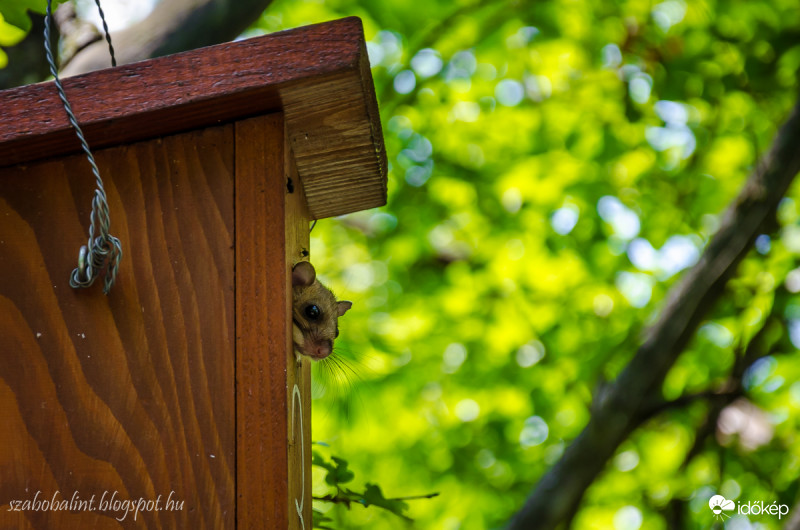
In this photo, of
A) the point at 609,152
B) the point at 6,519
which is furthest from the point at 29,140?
the point at 609,152

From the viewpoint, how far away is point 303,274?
142cm

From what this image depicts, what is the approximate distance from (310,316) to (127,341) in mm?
414

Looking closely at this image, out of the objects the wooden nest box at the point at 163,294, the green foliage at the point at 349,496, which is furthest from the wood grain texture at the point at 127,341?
the green foliage at the point at 349,496

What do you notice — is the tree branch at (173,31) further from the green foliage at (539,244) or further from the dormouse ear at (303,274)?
the green foliage at (539,244)

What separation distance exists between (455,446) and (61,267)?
131 inches

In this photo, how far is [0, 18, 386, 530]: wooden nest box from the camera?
43.9 inches

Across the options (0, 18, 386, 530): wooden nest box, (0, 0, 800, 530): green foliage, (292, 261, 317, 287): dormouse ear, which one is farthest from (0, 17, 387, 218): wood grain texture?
(0, 0, 800, 530): green foliage

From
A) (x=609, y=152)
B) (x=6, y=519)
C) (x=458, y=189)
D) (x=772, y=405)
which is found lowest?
(x=772, y=405)

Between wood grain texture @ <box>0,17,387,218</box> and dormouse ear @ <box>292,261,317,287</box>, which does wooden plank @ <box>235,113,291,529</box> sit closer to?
wood grain texture @ <box>0,17,387,218</box>

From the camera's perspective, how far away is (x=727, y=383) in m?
2.92

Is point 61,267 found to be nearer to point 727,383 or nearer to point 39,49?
point 39,49

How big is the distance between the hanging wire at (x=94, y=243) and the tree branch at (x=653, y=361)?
148cm

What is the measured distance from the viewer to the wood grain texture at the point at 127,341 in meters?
1.12

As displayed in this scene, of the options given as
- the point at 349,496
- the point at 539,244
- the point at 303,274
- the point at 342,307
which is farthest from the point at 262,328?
the point at 539,244
